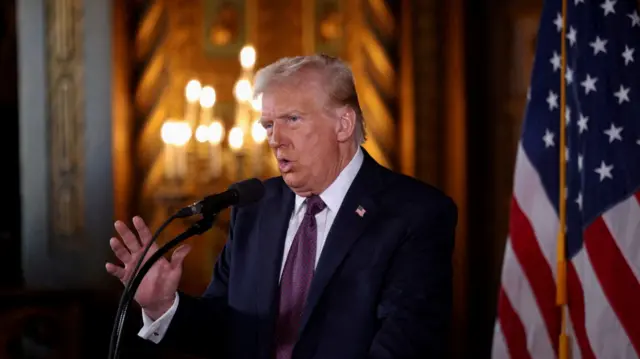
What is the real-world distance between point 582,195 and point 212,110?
260 cm

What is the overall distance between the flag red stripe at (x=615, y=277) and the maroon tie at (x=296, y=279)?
1.23m

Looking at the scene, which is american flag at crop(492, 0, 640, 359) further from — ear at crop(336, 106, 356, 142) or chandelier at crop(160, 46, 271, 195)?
chandelier at crop(160, 46, 271, 195)

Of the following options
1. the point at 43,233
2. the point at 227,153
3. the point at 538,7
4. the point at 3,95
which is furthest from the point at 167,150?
the point at 538,7

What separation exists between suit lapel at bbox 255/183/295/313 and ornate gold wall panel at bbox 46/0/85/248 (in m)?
3.13

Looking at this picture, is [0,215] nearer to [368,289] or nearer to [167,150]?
[167,150]

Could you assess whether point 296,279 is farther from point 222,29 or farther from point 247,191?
point 222,29

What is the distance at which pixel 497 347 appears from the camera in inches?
126

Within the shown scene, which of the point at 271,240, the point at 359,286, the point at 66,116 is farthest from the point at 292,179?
the point at 66,116

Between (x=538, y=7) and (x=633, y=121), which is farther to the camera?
(x=538, y=7)

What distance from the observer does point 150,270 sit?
1.95 m

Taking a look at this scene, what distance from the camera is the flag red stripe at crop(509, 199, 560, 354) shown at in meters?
3.08

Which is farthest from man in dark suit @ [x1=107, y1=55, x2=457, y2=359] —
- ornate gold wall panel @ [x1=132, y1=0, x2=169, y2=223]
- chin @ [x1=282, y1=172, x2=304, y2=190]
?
ornate gold wall panel @ [x1=132, y1=0, x2=169, y2=223]

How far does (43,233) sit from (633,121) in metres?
3.61

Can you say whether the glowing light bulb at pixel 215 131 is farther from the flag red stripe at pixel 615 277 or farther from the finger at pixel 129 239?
the finger at pixel 129 239
